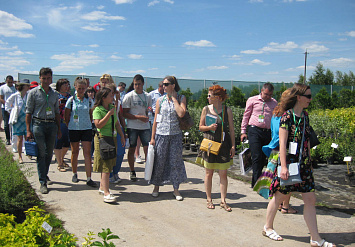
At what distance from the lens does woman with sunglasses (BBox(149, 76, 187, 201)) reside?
5.49m

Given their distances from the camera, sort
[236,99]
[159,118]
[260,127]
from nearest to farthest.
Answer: [260,127] → [159,118] → [236,99]

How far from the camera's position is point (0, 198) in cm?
461

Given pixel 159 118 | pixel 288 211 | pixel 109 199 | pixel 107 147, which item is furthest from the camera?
pixel 159 118

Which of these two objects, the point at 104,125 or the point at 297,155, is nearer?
the point at 297,155

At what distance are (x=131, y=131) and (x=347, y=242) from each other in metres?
4.29

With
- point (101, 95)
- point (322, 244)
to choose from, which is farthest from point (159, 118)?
point (322, 244)

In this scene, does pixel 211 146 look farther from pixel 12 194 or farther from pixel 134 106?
pixel 12 194

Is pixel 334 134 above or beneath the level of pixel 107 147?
beneath

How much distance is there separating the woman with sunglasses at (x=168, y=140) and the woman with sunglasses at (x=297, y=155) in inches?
76.1

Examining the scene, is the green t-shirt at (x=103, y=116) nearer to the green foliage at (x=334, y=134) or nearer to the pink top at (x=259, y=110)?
the pink top at (x=259, y=110)

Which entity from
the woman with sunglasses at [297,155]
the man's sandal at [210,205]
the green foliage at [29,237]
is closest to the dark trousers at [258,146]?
the man's sandal at [210,205]

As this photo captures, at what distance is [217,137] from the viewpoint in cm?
506

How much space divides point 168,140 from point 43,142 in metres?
2.28

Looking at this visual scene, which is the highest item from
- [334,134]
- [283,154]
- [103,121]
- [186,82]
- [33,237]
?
[186,82]
